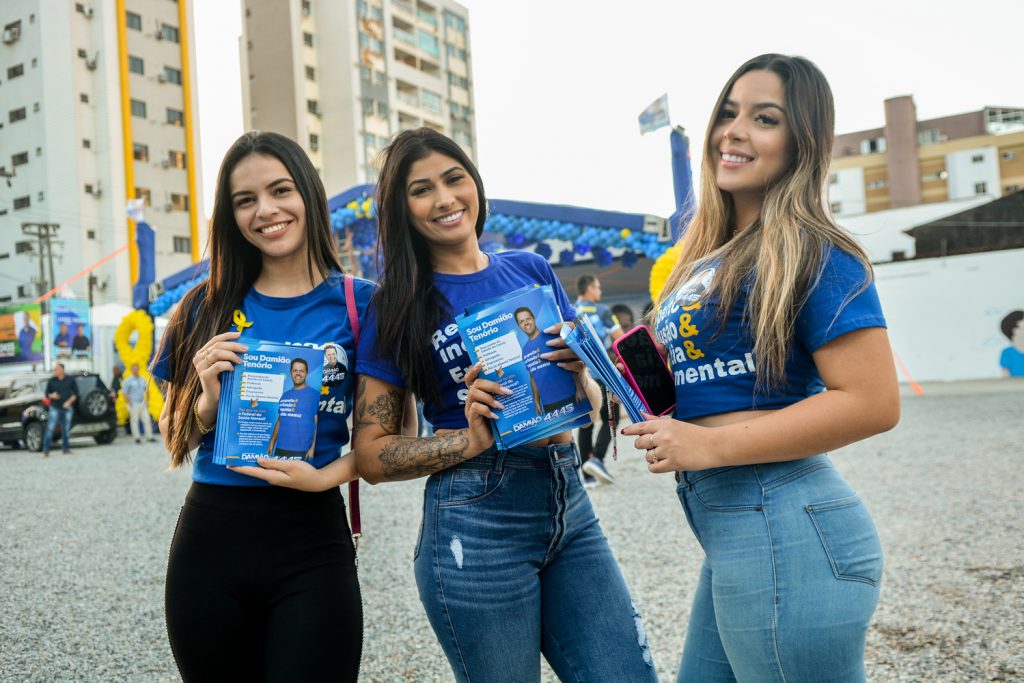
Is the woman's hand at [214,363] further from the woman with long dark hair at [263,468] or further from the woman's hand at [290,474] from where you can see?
the woman's hand at [290,474]

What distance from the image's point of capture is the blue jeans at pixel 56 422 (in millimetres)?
13047

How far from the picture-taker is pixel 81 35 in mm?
18797

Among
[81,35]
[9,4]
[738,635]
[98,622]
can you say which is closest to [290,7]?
[81,35]

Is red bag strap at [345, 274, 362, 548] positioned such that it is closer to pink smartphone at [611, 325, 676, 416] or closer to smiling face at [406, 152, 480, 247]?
smiling face at [406, 152, 480, 247]

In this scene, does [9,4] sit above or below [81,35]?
below

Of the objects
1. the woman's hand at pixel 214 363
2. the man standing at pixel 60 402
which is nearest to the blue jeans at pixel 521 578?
the woman's hand at pixel 214 363

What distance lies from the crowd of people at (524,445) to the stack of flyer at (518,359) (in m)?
0.03

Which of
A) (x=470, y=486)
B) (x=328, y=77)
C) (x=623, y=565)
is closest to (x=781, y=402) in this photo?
(x=470, y=486)

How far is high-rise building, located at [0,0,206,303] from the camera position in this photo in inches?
384

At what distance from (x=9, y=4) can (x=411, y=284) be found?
669 centimetres

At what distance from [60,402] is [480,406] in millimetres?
14102

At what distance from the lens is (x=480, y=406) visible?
1.69 meters

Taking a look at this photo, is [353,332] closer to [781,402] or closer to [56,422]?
[781,402]

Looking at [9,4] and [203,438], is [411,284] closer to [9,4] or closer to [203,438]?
[203,438]
